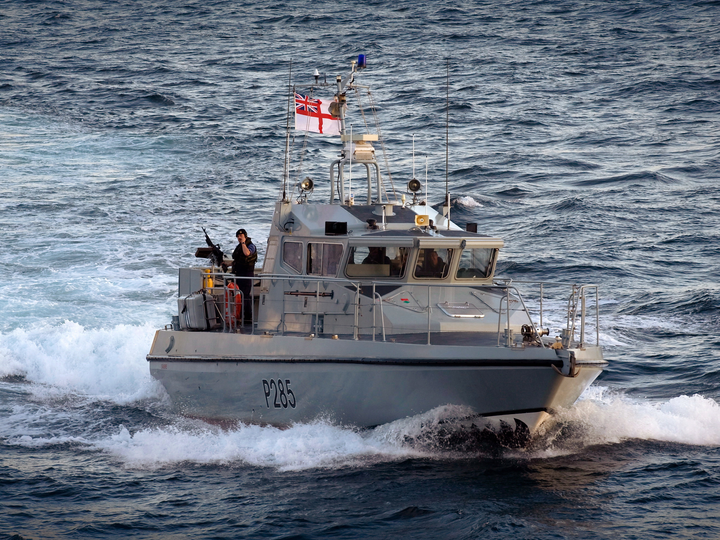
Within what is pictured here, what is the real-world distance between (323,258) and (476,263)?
6.04ft

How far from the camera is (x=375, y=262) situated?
9508 mm

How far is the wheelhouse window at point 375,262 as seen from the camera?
31.0 feet

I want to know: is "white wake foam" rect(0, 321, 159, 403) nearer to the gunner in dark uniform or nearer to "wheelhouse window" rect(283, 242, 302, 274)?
the gunner in dark uniform

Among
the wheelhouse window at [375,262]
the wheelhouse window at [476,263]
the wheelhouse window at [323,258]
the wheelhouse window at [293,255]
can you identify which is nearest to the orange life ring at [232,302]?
the wheelhouse window at [293,255]

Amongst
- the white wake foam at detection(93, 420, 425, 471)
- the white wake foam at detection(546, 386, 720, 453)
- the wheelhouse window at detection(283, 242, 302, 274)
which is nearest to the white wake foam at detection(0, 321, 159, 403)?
the white wake foam at detection(93, 420, 425, 471)

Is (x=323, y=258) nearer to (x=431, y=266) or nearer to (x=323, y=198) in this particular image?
(x=431, y=266)

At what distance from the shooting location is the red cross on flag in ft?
35.5

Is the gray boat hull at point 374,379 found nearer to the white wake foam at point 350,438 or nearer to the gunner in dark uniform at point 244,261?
the white wake foam at point 350,438

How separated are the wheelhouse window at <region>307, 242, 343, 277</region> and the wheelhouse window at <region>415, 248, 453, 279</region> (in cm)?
94

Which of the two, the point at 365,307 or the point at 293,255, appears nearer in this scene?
the point at 365,307

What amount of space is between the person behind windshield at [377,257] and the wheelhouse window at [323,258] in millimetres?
330

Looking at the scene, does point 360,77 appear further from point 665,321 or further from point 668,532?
point 668,532

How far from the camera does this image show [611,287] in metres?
15.9

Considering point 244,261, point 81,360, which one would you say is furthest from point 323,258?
point 81,360
